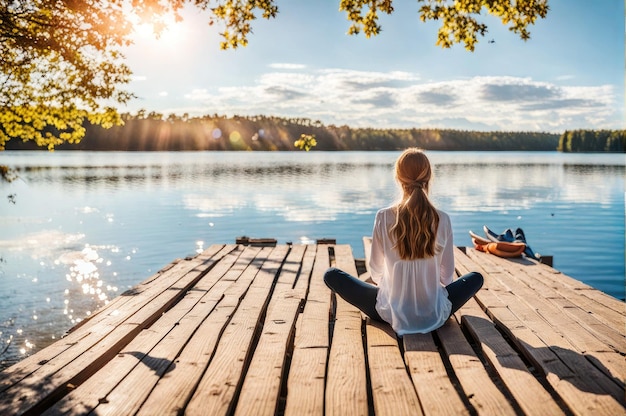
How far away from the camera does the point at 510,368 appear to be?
4.43 m

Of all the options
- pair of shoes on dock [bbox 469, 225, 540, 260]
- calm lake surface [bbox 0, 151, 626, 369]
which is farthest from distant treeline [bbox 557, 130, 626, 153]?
pair of shoes on dock [bbox 469, 225, 540, 260]

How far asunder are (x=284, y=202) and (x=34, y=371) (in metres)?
27.5

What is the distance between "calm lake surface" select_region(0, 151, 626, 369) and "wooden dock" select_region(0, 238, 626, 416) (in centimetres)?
489

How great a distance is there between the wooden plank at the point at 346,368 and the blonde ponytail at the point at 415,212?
0.95 metres

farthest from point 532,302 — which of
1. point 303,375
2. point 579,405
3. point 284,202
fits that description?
point 284,202

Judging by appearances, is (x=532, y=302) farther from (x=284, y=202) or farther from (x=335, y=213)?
(x=284, y=202)

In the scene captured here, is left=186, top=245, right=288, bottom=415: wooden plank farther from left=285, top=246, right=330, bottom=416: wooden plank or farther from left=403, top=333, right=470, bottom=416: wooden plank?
left=403, top=333, right=470, bottom=416: wooden plank

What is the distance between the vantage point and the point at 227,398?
3906 mm

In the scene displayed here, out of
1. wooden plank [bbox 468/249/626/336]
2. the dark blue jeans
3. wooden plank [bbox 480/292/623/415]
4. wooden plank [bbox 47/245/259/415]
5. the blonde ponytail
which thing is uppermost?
the blonde ponytail

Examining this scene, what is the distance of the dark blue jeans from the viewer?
5.63 metres

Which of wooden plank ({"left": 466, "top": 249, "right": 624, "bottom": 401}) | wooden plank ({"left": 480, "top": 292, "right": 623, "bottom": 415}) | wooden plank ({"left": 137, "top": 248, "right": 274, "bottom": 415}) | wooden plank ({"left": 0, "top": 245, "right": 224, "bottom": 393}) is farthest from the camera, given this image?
wooden plank ({"left": 0, "top": 245, "right": 224, "bottom": 393})

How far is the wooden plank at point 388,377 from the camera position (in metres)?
3.77

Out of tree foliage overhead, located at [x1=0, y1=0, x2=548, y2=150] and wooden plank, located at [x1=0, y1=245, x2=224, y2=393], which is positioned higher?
tree foliage overhead, located at [x1=0, y1=0, x2=548, y2=150]

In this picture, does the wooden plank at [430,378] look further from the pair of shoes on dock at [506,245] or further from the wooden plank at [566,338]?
the pair of shoes on dock at [506,245]
